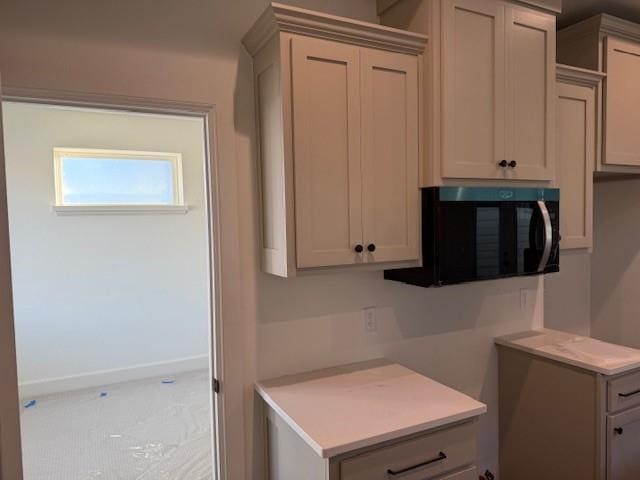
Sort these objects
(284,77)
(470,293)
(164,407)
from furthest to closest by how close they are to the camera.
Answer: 1. (164,407)
2. (470,293)
3. (284,77)

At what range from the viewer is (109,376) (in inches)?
164

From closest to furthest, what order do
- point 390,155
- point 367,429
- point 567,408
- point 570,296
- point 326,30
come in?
point 367,429, point 326,30, point 390,155, point 567,408, point 570,296

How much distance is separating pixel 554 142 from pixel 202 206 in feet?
11.4

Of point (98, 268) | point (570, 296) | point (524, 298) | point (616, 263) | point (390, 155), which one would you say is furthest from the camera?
point (98, 268)

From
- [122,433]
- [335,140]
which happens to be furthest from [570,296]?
[122,433]

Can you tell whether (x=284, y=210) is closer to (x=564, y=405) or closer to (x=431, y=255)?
(x=431, y=255)

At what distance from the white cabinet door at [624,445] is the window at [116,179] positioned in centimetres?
392

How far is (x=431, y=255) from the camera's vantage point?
1.84 meters

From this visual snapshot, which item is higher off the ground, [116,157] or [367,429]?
[116,157]

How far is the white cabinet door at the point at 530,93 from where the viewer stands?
76.9 inches

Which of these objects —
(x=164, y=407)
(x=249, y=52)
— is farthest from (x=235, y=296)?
(x=164, y=407)

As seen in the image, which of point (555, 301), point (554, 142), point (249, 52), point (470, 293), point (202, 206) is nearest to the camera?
point (249, 52)

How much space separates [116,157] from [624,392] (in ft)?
13.9

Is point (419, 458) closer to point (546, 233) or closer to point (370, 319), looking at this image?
point (370, 319)
